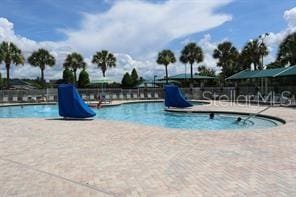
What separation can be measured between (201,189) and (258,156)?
2.65 meters

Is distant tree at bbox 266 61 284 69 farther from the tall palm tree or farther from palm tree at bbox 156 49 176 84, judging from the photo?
palm tree at bbox 156 49 176 84

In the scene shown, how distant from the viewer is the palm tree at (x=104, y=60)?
52.1 metres

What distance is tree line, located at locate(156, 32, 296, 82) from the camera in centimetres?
4086

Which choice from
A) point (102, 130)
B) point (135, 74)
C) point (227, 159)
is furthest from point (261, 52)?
point (227, 159)

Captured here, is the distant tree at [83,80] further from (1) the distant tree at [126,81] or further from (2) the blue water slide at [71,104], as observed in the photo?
(2) the blue water slide at [71,104]

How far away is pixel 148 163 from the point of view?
664 centimetres

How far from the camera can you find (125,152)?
25.2 feet

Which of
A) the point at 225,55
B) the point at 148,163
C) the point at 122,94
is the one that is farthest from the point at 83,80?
the point at 148,163

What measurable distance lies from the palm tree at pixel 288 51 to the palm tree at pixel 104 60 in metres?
23.4

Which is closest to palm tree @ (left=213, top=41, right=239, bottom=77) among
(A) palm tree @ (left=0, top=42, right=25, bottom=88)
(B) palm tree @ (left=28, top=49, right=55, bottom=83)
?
(B) palm tree @ (left=28, top=49, right=55, bottom=83)

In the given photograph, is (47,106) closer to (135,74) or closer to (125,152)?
(125,152)

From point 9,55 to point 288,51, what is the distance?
3189 centimetres

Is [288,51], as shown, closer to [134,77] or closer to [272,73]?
[272,73]

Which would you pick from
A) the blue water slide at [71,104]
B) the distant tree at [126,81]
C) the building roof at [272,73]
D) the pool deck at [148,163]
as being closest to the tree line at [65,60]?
the distant tree at [126,81]
